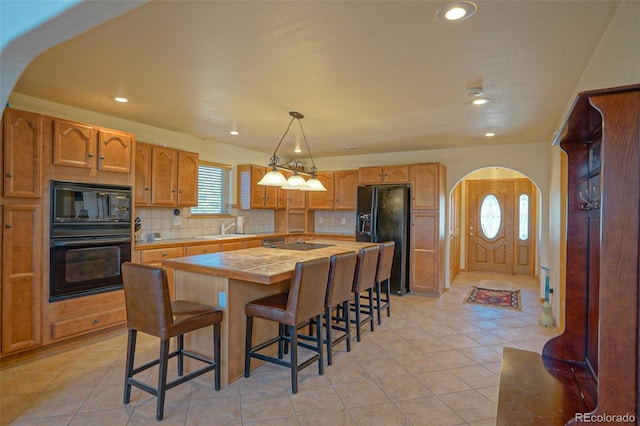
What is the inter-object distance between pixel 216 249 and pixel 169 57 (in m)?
2.80

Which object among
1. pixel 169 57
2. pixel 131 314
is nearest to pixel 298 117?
pixel 169 57

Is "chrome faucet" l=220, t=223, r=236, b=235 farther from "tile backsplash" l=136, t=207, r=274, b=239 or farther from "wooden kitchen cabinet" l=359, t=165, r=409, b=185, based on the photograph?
"wooden kitchen cabinet" l=359, t=165, r=409, b=185

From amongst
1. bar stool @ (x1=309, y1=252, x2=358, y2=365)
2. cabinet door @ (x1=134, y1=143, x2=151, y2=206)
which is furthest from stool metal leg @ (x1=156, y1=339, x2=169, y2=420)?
cabinet door @ (x1=134, y1=143, x2=151, y2=206)

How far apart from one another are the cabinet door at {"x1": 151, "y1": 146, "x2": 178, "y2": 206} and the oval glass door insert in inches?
254

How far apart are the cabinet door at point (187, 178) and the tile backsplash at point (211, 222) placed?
1.04 feet

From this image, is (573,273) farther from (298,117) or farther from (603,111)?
(298,117)

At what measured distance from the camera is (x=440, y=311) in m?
4.64

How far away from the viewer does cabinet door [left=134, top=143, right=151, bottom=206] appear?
4.16 metres

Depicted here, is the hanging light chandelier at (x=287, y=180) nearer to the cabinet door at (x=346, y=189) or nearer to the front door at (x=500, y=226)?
the cabinet door at (x=346, y=189)

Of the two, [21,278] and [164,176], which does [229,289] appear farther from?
[164,176]

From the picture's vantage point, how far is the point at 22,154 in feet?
9.80

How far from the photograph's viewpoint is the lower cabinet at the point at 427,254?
17.8 ft

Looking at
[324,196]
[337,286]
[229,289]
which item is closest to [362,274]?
[337,286]

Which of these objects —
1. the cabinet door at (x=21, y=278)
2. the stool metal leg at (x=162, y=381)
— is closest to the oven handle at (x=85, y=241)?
the cabinet door at (x=21, y=278)
